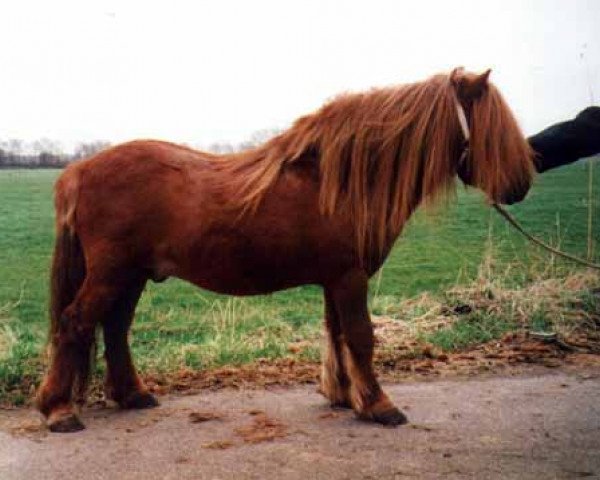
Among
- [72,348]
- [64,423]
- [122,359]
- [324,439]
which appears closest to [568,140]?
[324,439]

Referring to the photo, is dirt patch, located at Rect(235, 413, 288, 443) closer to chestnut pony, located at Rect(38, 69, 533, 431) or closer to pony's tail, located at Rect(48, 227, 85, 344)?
chestnut pony, located at Rect(38, 69, 533, 431)

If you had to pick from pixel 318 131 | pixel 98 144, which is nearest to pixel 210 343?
pixel 318 131

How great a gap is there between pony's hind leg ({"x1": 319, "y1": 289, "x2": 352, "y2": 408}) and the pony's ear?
60.2 inches

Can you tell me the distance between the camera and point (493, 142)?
3.84m

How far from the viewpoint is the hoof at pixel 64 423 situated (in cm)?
394

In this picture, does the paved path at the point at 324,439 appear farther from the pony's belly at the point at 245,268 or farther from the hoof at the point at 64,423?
the pony's belly at the point at 245,268

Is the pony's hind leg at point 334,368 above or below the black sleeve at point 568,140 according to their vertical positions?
below

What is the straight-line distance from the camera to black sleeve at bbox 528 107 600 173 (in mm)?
3971

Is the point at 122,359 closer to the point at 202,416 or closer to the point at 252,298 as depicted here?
the point at 202,416

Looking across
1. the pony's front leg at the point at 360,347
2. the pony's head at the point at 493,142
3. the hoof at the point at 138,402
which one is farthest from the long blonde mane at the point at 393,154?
the hoof at the point at 138,402

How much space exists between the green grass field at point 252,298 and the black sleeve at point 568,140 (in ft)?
0.59

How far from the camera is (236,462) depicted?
11.3ft

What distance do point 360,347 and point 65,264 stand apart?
186 centimetres

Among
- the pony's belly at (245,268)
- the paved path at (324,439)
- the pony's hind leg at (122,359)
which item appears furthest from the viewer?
the pony's hind leg at (122,359)
